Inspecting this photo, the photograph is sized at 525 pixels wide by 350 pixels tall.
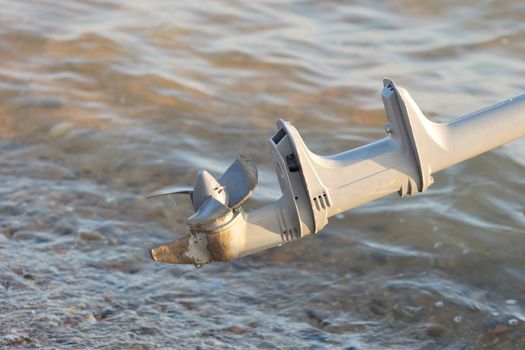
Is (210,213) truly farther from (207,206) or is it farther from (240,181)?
(240,181)

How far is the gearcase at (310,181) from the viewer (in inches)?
98.3

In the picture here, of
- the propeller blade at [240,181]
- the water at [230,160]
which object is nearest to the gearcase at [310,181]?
the propeller blade at [240,181]

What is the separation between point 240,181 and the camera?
2.56 meters

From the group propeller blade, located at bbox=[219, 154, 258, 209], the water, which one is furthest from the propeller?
the water

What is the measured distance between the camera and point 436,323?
3641 mm

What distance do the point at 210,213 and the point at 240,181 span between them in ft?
0.52

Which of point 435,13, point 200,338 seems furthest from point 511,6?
point 200,338

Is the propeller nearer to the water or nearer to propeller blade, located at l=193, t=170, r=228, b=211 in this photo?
propeller blade, located at l=193, t=170, r=228, b=211

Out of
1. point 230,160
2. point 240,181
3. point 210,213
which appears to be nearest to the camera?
point 210,213

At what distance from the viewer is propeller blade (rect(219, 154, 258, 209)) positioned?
253 centimetres

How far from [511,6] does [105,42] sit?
11.5 feet

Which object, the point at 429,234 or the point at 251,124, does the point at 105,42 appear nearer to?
the point at 251,124

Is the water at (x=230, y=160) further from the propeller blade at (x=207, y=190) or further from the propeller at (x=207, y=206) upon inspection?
the propeller blade at (x=207, y=190)

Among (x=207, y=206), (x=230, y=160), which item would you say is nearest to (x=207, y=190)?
(x=207, y=206)
